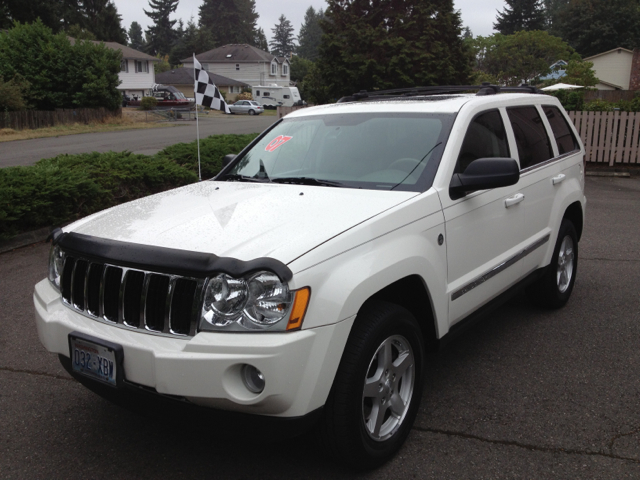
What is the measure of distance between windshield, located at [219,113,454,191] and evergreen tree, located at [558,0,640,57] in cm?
7656

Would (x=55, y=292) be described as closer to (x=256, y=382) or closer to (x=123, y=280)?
(x=123, y=280)

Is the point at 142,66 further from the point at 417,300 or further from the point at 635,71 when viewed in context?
the point at 417,300

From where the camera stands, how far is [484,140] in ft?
13.6

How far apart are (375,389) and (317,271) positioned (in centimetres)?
74

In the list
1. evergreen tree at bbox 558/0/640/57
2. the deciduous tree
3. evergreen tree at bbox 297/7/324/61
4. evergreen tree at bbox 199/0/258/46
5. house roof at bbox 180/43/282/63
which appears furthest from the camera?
evergreen tree at bbox 297/7/324/61

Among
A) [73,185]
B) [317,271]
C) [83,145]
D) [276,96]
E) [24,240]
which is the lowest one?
[24,240]

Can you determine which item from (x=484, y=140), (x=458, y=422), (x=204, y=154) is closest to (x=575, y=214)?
(x=484, y=140)

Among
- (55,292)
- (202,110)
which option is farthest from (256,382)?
(202,110)

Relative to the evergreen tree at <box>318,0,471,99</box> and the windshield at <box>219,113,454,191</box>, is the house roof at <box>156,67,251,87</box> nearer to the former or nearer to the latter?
the evergreen tree at <box>318,0,471,99</box>

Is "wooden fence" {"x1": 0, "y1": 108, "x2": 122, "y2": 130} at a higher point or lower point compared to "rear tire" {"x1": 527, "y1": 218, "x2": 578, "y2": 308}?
higher

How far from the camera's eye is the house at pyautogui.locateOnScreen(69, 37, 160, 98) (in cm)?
6291

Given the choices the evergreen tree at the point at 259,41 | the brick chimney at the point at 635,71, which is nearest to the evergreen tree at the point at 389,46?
the brick chimney at the point at 635,71

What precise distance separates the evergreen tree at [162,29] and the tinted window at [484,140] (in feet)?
387

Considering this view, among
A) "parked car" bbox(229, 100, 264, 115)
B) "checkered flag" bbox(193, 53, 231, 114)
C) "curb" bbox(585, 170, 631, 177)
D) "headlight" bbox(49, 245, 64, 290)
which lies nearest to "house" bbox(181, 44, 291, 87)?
"parked car" bbox(229, 100, 264, 115)
